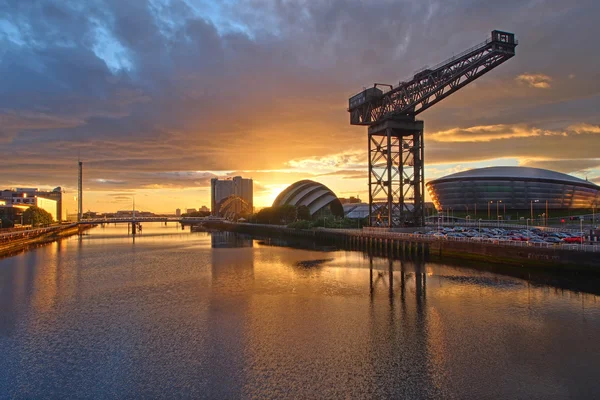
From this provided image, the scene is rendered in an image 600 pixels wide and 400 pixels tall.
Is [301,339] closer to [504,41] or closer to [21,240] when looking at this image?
[504,41]

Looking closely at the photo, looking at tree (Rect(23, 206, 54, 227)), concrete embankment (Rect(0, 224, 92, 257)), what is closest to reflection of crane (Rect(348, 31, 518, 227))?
concrete embankment (Rect(0, 224, 92, 257))

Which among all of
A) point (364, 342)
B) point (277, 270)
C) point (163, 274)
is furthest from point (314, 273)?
point (364, 342)

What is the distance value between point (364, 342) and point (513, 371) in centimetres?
574

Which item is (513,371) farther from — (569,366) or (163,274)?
(163,274)

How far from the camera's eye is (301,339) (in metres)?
18.5

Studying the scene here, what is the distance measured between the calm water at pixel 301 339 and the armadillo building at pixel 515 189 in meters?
78.7

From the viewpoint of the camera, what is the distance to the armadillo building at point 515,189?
10281cm

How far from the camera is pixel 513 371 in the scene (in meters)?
14.6

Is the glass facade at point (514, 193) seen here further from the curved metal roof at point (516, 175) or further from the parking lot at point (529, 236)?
the parking lot at point (529, 236)

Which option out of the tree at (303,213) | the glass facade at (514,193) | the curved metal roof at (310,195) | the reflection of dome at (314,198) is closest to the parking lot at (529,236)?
the glass facade at (514,193)

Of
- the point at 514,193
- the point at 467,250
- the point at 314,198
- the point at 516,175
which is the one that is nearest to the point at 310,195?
the point at 314,198

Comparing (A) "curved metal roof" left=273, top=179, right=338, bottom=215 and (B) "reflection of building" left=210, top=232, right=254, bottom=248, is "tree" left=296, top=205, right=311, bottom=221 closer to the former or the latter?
(A) "curved metal roof" left=273, top=179, right=338, bottom=215

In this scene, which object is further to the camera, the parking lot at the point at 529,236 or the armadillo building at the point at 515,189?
the armadillo building at the point at 515,189

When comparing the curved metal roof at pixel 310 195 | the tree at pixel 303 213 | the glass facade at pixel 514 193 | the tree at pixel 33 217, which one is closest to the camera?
the tree at pixel 33 217
